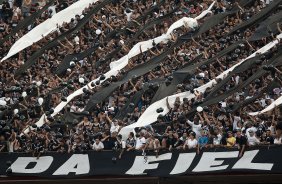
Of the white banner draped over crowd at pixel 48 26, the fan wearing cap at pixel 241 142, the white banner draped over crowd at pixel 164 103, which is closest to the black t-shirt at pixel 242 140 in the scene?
the fan wearing cap at pixel 241 142

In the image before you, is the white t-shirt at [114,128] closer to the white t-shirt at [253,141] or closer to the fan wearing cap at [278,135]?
the white t-shirt at [253,141]

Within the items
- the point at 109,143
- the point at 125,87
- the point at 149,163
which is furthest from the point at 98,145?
the point at 125,87

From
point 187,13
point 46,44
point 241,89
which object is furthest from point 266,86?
point 46,44

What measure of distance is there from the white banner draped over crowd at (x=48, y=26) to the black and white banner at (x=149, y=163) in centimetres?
846

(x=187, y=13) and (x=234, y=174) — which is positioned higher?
(x=187, y=13)

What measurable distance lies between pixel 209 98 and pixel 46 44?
1063cm

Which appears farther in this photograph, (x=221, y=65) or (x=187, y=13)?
(x=187, y=13)

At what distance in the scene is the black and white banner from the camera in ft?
90.8

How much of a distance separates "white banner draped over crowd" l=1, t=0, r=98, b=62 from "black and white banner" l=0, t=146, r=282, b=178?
333 inches

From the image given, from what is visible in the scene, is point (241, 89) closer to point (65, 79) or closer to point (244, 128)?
point (244, 128)

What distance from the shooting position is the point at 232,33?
116 ft

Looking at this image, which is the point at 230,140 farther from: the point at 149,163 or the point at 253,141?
the point at 149,163

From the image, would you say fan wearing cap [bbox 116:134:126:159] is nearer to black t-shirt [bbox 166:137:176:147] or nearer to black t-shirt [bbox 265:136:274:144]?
black t-shirt [bbox 166:137:176:147]

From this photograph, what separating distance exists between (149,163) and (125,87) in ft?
18.4
